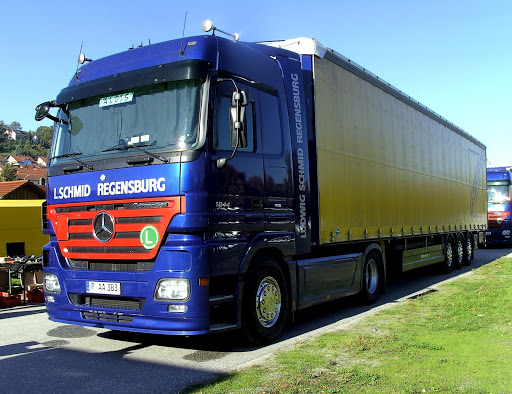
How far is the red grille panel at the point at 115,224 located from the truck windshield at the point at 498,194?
23.0 meters

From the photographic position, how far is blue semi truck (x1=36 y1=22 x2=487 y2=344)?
212 inches

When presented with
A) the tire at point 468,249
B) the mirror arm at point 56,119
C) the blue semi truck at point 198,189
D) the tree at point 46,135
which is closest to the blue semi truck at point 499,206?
the tire at point 468,249

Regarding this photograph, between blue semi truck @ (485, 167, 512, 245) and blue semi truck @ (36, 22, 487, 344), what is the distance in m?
18.6

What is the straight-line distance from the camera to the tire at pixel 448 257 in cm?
1409

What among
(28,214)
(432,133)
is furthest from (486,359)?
(28,214)

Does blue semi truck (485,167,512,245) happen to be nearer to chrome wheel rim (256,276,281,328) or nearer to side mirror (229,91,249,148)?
chrome wheel rim (256,276,281,328)

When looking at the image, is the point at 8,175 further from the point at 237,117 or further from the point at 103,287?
the point at 237,117

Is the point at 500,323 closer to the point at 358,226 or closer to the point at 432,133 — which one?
the point at 358,226

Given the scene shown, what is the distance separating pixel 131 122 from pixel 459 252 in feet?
40.0

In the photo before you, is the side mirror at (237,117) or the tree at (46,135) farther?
the tree at (46,135)

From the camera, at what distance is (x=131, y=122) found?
5855mm

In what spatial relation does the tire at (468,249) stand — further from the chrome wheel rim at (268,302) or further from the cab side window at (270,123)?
the cab side window at (270,123)

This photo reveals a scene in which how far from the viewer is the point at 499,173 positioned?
25.5 metres

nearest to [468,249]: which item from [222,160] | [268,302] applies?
[268,302]
